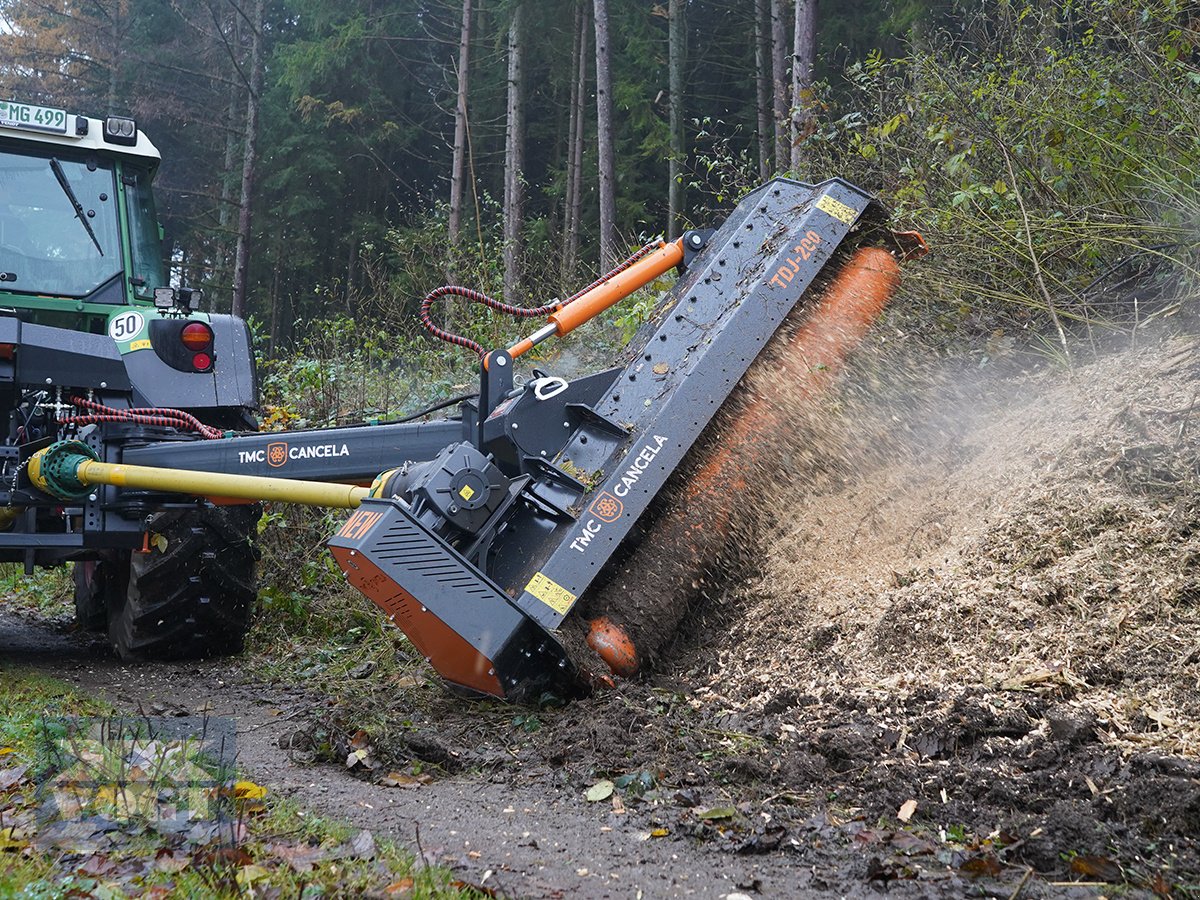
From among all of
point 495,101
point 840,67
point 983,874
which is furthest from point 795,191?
point 495,101

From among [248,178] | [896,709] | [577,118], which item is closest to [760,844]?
[896,709]

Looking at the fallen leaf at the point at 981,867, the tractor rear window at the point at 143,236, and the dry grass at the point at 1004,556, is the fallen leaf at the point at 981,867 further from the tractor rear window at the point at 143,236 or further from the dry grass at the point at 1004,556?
the tractor rear window at the point at 143,236

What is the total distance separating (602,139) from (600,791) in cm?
1368

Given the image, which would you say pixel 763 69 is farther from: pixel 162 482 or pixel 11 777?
pixel 11 777

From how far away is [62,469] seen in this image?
5012mm

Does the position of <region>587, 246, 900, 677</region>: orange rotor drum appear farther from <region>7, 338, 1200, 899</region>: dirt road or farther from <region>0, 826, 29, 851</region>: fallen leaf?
<region>0, 826, 29, 851</region>: fallen leaf

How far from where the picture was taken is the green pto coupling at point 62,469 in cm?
502

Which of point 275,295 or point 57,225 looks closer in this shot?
point 57,225

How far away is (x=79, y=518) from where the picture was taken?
528 centimetres

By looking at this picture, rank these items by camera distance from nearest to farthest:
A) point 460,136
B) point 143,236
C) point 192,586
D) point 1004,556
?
point 1004,556
point 192,586
point 143,236
point 460,136

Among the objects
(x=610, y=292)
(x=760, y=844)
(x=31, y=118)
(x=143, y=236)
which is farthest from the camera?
(x=143, y=236)

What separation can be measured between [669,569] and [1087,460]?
162cm

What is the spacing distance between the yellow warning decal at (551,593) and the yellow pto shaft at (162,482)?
775mm

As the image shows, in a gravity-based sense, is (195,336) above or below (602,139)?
below
